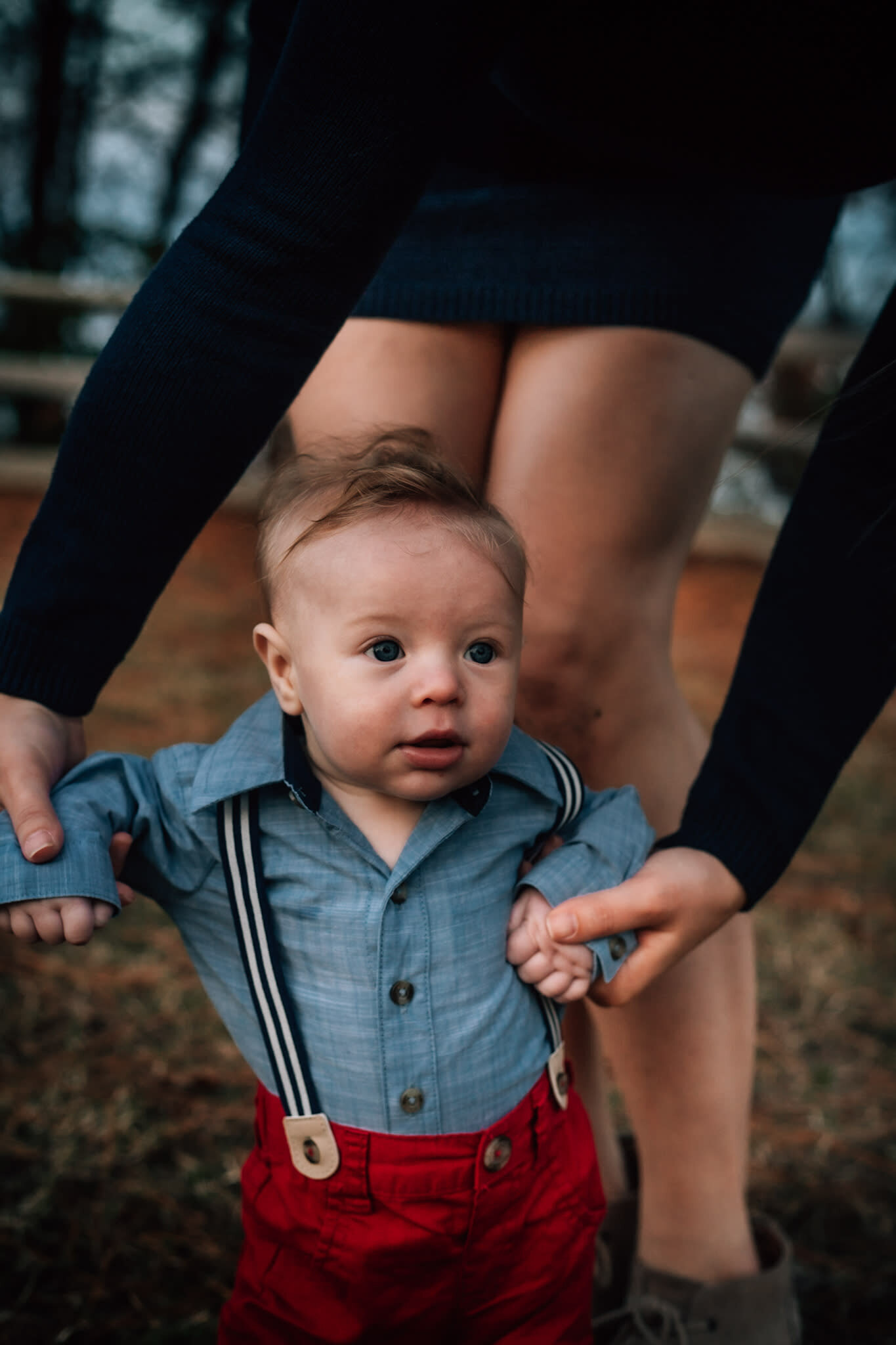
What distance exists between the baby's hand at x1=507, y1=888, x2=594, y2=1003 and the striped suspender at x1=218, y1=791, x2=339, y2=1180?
198mm

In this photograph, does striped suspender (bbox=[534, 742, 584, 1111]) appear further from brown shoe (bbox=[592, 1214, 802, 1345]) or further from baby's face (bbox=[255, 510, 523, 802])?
brown shoe (bbox=[592, 1214, 802, 1345])

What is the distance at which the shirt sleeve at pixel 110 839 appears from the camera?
801mm

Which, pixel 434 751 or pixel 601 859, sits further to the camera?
pixel 601 859

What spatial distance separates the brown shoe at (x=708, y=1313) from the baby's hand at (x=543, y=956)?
42 centimetres

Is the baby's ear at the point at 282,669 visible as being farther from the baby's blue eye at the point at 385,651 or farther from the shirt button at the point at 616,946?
the shirt button at the point at 616,946

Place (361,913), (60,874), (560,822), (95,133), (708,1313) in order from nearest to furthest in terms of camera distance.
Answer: (60,874)
(361,913)
(560,822)
(708,1313)
(95,133)

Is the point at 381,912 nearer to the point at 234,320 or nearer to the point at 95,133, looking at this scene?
the point at 234,320

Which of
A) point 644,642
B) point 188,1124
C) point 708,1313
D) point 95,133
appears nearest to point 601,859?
point 644,642

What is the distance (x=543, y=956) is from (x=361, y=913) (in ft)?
0.53

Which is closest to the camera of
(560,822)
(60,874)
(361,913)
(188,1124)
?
(60,874)

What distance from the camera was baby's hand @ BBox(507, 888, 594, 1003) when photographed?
0.92 meters

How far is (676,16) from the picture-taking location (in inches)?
34.8

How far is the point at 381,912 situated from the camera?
898 millimetres

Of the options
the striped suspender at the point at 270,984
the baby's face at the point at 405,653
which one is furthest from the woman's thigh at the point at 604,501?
the striped suspender at the point at 270,984
